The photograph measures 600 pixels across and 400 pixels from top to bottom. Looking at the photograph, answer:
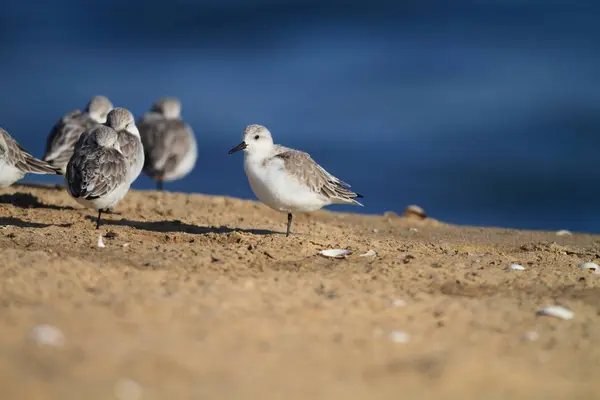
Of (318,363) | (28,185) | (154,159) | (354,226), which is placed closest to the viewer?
(318,363)

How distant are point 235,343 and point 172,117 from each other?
10.3m

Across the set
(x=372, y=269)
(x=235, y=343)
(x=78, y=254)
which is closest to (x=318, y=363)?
(x=235, y=343)

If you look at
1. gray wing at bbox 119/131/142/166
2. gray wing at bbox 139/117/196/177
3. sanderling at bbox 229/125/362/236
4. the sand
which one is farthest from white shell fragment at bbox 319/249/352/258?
gray wing at bbox 139/117/196/177

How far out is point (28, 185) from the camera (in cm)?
1153

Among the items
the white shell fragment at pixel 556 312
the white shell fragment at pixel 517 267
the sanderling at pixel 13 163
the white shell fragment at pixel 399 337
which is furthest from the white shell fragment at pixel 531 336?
the sanderling at pixel 13 163

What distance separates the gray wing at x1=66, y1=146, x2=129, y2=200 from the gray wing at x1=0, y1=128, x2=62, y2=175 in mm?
1019

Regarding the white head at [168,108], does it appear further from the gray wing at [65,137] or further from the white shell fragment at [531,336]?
the white shell fragment at [531,336]

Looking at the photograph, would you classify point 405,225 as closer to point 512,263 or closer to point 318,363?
point 512,263

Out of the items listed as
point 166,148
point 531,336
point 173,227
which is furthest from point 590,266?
point 166,148

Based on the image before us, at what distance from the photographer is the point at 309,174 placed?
27.6 ft

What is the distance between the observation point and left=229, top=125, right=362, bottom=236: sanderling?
326 inches

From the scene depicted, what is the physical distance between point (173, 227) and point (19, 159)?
2.11 metres

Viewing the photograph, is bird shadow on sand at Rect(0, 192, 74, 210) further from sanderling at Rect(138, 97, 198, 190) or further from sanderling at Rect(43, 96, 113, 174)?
sanderling at Rect(138, 97, 198, 190)

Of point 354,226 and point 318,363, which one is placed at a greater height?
point 354,226
